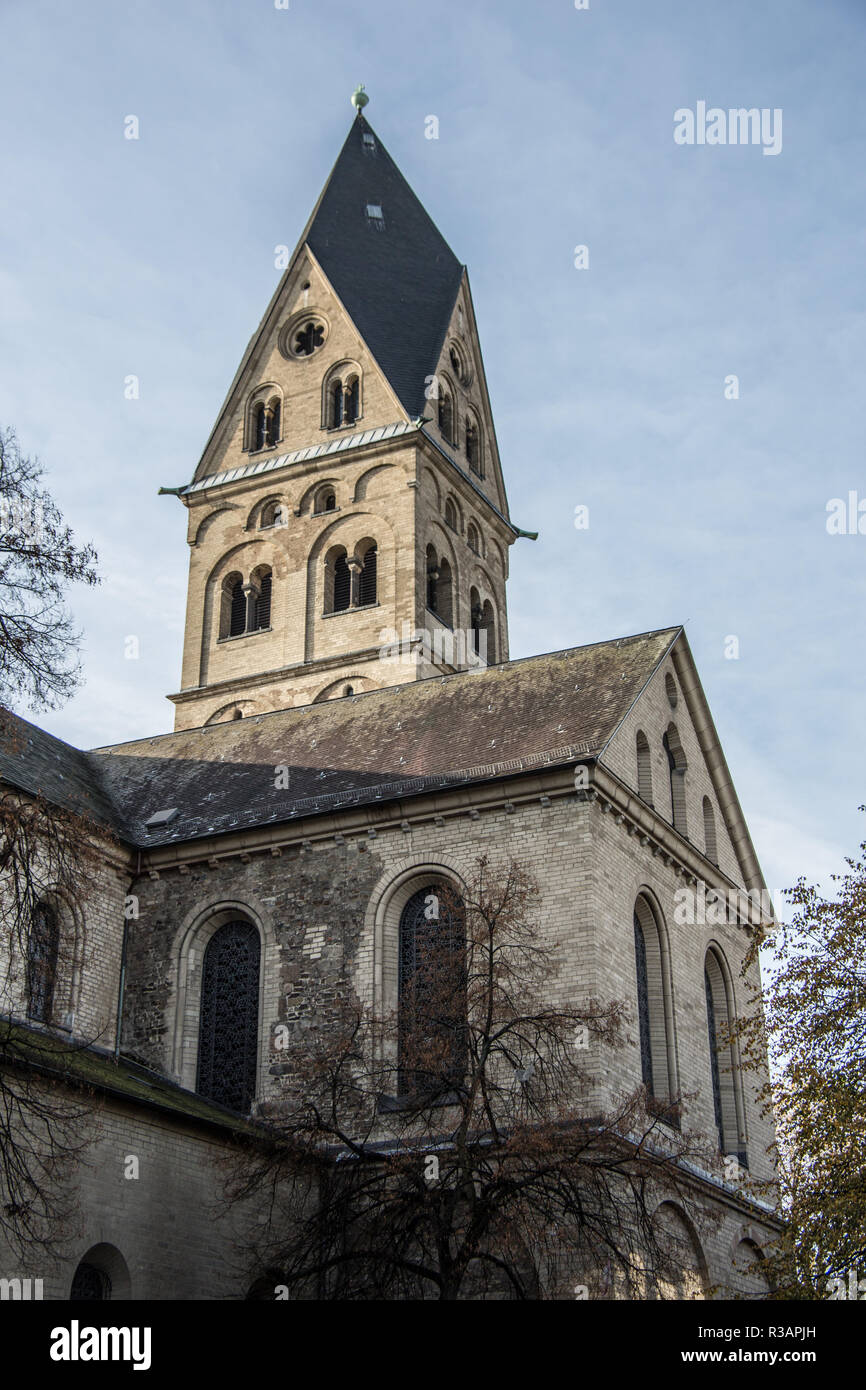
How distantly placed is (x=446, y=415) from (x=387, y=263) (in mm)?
6482

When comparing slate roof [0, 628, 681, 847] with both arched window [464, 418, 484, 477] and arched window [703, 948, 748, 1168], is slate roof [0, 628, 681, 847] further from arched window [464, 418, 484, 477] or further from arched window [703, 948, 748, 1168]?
arched window [464, 418, 484, 477]

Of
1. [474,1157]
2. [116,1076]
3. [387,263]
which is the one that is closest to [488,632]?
[387,263]

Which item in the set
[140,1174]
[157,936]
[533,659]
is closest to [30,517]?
[140,1174]

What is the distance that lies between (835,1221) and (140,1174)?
915 cm

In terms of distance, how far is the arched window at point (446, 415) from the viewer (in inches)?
2035

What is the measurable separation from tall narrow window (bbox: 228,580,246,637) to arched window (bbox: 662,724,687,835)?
21.4 metres

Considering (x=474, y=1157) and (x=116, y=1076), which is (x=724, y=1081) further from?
(x=474, y=1157)

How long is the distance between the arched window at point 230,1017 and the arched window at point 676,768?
26.9 ft

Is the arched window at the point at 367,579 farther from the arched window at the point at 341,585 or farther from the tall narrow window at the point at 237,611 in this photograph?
the tall narrow window at the point at 237,611

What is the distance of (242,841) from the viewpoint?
2772 cm

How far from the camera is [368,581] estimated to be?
47344 mm

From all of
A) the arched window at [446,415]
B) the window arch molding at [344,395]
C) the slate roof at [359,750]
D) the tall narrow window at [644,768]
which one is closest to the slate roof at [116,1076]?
the slate roof at [359,750]

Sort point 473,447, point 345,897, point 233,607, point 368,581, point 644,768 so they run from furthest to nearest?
1. point 473,447
2. point 233,607
3. point 368,581
4. point 644,768
5. point 345,897
